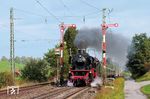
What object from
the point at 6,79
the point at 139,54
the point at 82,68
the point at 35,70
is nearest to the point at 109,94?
the point at 82,68

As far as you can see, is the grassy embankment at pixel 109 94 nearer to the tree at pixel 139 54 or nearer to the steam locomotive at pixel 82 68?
the steam locomotive at pixel 82 68

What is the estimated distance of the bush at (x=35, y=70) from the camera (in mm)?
66438

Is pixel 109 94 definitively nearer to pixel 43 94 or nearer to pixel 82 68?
pixel 43 94

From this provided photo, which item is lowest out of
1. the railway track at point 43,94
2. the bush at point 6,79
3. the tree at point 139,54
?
the railway track at point 43,94

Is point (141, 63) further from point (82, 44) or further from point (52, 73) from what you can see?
point (82, 44)

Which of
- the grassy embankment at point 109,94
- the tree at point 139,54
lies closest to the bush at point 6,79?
the grassy embankment at point 109,94

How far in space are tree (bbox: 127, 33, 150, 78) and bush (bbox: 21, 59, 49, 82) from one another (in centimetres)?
5203

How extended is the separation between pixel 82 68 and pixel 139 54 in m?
71.8

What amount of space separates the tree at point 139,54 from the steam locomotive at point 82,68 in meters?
67.0

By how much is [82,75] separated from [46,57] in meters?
29.3

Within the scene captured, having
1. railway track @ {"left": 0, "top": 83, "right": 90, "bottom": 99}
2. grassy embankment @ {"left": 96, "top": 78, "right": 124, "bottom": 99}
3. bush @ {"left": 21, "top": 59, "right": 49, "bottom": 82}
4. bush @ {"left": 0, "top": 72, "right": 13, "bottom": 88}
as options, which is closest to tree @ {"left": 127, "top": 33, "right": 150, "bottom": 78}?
bush @ {"left": 21, "top": 59, "right": 49, "bottom": 82}

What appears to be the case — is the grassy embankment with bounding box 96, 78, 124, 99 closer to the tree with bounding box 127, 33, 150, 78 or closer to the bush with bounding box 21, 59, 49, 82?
the bush with bounding box 21, 59, 49, 82

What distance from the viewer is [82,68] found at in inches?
1975

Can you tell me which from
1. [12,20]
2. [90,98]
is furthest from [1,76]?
[90,98]
